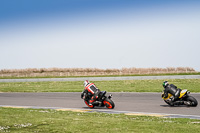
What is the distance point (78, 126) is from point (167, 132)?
104 inches

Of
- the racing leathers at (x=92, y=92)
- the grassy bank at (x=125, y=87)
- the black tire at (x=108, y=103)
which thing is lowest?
the grassy bank at (x=125, y=87)

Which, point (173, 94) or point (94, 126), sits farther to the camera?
point (173, 94)

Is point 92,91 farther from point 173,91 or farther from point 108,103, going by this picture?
point 173,91

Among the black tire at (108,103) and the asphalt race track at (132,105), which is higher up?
the black tire at (108,103)

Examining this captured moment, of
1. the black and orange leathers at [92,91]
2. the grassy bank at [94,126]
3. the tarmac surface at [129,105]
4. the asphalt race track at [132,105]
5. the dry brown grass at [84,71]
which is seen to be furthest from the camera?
the dry brown grass at [84,71]

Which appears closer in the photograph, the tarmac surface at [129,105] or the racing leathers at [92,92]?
the tarmac surface at [129,105]

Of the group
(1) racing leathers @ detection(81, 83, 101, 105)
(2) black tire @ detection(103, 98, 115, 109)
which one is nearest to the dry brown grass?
(1) racing leathers @ detection(81, 83, 101, 105)

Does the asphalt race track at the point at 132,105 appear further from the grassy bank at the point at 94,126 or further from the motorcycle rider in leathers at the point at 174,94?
the grassy bank at the point at 94,126

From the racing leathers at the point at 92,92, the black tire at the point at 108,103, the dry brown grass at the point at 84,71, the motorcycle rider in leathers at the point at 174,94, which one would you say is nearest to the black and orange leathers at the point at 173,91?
the motorcycle rider in leathers at the point at 174,94

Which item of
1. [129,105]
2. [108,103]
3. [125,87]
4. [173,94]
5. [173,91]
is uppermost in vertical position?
[173,91]

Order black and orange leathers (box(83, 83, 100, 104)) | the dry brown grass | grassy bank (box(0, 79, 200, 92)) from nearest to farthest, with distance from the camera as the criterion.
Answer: black and orange leathers (box(83, 83, 100, 104)), grassy bank (box(0, 79, 200, 92)), the dry brown grass

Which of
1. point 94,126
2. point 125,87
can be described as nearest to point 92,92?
point 94,126

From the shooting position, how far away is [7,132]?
27.2 feet

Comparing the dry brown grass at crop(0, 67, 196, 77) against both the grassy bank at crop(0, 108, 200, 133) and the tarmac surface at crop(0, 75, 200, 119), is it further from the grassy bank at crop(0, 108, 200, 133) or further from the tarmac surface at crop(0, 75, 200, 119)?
the grassy bank at crop(0, 108, 200, 133)
